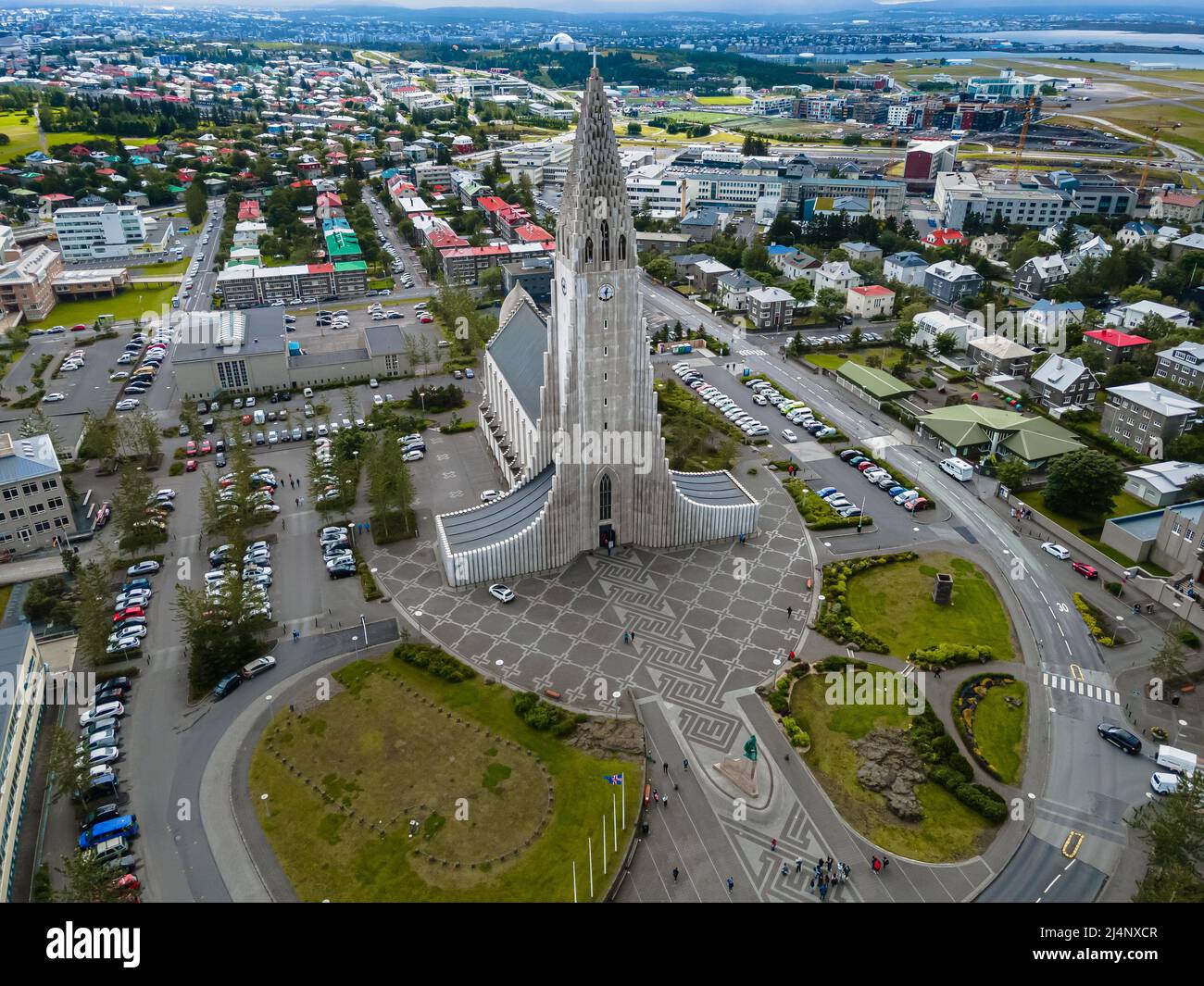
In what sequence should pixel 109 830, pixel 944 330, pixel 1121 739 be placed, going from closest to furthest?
pixel 109 830 → pixel 1121 739 → pixel 944 330

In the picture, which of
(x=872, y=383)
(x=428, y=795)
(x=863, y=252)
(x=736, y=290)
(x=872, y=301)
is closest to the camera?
(x=428, y=795)

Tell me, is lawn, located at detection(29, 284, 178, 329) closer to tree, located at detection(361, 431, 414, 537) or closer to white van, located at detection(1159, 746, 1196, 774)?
tree, located at detection(361, 431, 414, 537)

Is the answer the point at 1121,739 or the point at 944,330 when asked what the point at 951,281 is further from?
the point at 1121,739

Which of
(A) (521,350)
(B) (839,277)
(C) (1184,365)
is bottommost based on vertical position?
(C) (1184,365)

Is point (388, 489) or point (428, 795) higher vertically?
point (388, 489)

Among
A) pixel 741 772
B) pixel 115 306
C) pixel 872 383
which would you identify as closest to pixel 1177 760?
pixel 741 772

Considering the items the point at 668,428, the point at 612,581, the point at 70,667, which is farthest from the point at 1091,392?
the point at 70,667

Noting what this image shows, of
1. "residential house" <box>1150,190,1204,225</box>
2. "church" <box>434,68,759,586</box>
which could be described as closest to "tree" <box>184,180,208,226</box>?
"church" <box>434,68,759,586</box>
